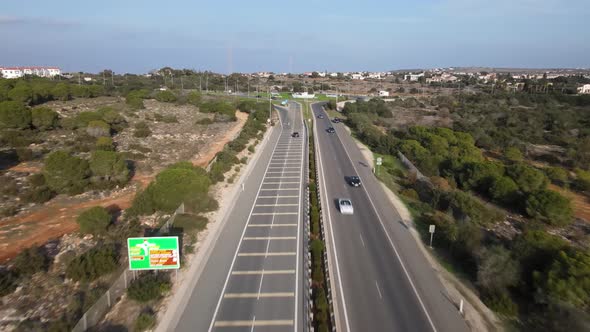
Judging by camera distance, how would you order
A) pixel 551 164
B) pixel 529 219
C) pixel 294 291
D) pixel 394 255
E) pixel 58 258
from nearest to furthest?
pixel 294 291 → pixel 58 258 → pixel 394 255 → pixel 529 219 → pixel 551 164

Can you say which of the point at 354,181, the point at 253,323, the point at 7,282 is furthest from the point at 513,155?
the point at 7,282

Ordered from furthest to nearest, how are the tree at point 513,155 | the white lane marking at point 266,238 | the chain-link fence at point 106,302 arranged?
1. the tree at point 513,155
2. the white lane marking at point 266,238
3. the chain-link fence at point 106,302

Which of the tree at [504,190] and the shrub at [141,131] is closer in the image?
the tree at [504,190]

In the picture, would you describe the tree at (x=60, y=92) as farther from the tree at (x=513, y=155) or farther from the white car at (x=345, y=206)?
the tree at (x=513, y=155)

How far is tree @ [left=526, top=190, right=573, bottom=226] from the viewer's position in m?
28.1

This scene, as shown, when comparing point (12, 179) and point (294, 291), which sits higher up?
point (12, 179)

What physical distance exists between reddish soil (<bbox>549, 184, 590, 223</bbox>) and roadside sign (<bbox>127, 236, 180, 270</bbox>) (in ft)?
108

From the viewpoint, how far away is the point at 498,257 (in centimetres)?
1853

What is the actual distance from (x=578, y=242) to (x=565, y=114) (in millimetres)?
71662

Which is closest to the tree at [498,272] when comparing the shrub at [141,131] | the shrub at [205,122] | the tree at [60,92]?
the shrub at [141,131]

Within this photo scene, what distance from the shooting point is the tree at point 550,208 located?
28.1 meters

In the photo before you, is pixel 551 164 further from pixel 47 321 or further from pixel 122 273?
pixel 47 321

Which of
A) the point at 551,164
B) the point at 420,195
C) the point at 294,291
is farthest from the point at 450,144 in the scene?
the point at 294,291

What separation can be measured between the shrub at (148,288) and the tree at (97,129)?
1512 inches
